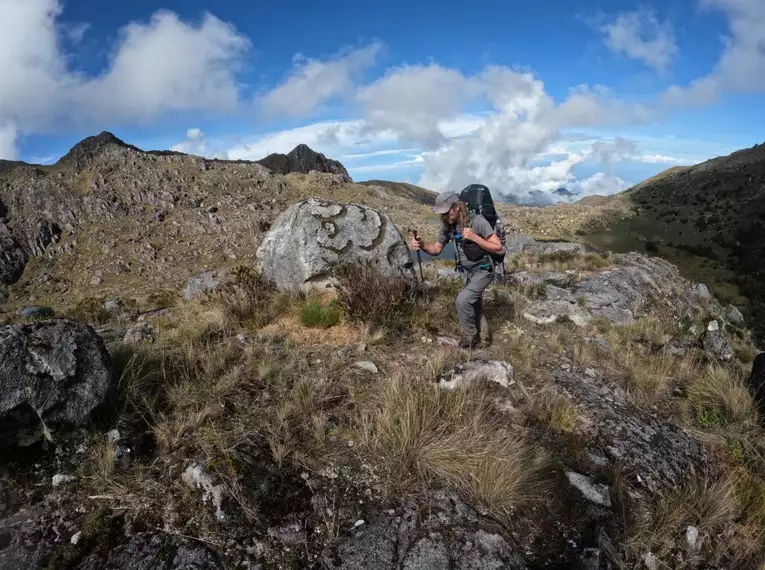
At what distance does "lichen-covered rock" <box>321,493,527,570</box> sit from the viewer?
2750 mm

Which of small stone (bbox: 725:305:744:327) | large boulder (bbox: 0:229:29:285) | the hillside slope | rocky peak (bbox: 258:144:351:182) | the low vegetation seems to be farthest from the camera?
rocky peak (bbox: 258:144:351:182)

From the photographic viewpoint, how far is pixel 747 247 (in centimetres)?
3312

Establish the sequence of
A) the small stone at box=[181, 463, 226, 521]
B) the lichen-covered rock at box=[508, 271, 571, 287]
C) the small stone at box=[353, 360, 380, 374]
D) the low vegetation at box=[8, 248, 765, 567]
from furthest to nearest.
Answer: the lichen-covered rock at box=[508, 271, 571, 287], the small stone at box=[353, 360, 380, 374], the low vegetation at box=[8, 248, 765, 567], the small stone at box=[181, 463, 226, 521]

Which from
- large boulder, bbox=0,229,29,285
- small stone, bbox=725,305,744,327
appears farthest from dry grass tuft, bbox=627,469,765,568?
large boulder, bbox=0,229,29,285

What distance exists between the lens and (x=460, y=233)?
588 cm

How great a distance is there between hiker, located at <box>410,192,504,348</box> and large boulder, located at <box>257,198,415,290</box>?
200cm

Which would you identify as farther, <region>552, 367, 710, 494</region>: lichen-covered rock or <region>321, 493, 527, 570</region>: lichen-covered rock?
<region>552, 367, 710, 494</region>: lichen-covered rock

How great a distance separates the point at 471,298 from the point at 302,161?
82.5 m

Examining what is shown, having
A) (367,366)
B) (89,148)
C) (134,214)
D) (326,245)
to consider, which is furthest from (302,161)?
(367,366)

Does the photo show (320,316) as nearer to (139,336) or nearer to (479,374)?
(139,336)

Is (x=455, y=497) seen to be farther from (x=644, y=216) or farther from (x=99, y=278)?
(x=644, y=216)

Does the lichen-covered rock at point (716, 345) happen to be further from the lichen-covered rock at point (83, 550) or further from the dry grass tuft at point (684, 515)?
Answer: the lichen-covered rock at point (83, 550)

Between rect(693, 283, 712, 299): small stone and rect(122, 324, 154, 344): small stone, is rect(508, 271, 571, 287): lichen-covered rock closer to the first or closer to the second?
rect(693, 283, 712, 299): small stone

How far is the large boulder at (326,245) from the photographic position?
8.34 m
